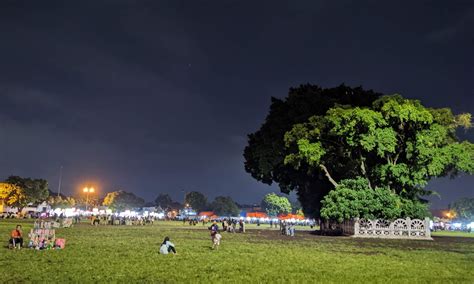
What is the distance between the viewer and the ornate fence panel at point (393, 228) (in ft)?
156

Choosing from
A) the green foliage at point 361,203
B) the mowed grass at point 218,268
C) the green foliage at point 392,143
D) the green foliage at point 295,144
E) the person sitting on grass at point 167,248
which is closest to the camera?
the mowed grass at point 218,268

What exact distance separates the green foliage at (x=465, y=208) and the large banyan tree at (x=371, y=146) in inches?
4520

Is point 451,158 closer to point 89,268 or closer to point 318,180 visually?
point 318,180

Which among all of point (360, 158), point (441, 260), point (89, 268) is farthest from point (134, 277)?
point (360, 158)

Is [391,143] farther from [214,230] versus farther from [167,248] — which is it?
[167,248]

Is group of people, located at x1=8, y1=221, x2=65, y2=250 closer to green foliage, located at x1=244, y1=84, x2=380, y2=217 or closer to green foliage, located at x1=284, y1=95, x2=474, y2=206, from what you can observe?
green foliage, located at x1=284, y1=95, x2=474, y2=206

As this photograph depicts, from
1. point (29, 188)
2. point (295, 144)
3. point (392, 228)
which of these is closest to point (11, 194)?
point (29, 188)

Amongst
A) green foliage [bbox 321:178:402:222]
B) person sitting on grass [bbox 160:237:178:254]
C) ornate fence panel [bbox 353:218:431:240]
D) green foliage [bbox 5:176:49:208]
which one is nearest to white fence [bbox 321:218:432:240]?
ornate fence panel [bbox 353:218:431:240]

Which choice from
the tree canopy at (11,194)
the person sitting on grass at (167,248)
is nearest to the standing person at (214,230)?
the person sitting on grass at (167,248)

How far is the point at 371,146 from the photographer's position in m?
45.3

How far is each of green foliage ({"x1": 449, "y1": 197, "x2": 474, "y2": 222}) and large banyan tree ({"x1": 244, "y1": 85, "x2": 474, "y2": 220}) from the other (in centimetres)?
11481

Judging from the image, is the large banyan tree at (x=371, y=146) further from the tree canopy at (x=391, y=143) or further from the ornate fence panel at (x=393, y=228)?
the ornate fence panel at (x=393, y=228)

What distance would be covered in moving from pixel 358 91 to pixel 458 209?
124 metres

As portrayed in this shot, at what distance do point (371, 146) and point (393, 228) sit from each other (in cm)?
998
